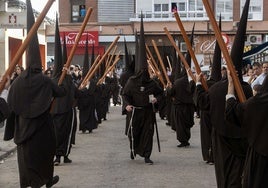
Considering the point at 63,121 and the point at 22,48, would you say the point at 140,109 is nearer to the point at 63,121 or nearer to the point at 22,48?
the point at 63,121

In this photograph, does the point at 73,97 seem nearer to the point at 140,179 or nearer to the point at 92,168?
the point at 92,168

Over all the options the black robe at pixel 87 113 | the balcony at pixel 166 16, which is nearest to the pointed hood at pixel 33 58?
the black robe at pixel 87 113

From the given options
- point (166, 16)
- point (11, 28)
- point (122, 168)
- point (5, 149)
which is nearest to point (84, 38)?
point (166, 16)

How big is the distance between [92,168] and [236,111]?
552cm

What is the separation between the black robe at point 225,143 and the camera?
6918 mm

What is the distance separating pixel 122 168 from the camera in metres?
10.9

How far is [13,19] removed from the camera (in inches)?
646

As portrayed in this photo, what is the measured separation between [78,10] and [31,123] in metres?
38.8

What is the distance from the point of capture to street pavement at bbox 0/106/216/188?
371 inches

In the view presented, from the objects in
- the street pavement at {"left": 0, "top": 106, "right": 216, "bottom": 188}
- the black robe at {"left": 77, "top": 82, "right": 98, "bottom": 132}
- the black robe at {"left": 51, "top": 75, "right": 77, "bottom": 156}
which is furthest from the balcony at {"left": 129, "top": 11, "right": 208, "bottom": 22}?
the black robe at {"left": 51, "top": 75, "right": 77, "bottom": 156}

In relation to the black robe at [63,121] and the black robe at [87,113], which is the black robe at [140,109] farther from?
the black robe at [87,113]

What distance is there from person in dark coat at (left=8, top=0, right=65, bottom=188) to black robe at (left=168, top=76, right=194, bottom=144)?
238 inches

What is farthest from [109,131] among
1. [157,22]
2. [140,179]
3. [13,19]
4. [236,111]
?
[157,22]

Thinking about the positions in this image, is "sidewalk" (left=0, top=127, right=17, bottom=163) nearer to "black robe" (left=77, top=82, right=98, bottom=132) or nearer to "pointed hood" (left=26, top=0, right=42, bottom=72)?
"black robe" (left=77, top=82, right=98, bottom=132)
